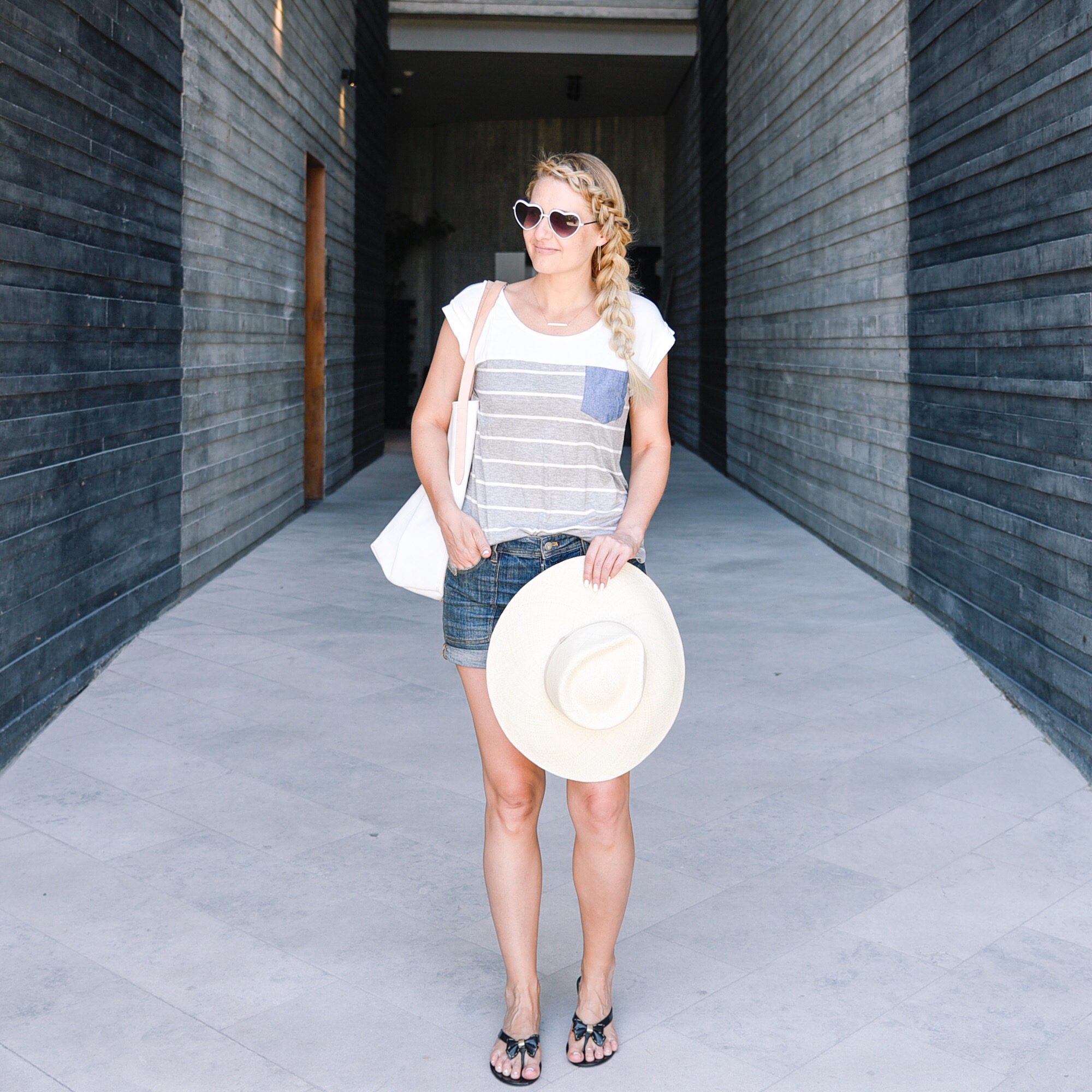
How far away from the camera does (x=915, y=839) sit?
3.12 metres

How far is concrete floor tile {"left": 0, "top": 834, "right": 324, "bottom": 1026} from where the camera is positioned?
234 cm

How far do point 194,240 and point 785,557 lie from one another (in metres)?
3.54

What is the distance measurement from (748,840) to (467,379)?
153 centimetres

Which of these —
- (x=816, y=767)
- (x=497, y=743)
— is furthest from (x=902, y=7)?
(x=497, y=743)

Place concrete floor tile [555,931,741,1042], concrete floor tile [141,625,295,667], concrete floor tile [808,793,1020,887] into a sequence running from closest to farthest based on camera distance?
concrete floor tile [555,931,741,1042] < concrete floor tile [808,793,1020,887] < concrete floor tile [141,625,295,667]

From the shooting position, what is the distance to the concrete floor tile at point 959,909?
2.56m

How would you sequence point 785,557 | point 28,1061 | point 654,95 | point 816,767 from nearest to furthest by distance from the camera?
point 28,1061 < point 816,767 < point 785,557 < point 654,95

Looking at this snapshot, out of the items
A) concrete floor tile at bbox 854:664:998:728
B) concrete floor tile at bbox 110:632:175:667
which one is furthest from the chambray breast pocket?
concrete floor tile at bbox 110:632:175:667

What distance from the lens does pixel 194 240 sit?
19.0ft

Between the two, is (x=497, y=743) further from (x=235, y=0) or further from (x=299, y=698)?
(x=235, y=0)

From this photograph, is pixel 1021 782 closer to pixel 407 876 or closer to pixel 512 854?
pixel 407 876

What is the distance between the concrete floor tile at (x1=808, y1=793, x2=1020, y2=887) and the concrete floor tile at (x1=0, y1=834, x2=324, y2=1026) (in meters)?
1.29

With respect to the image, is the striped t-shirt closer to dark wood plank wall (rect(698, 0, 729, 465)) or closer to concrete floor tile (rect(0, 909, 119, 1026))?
concrete floor tile (rect(0, 909, 119, 1026))

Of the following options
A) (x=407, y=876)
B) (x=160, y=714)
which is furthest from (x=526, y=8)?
(x=407, y=876)
